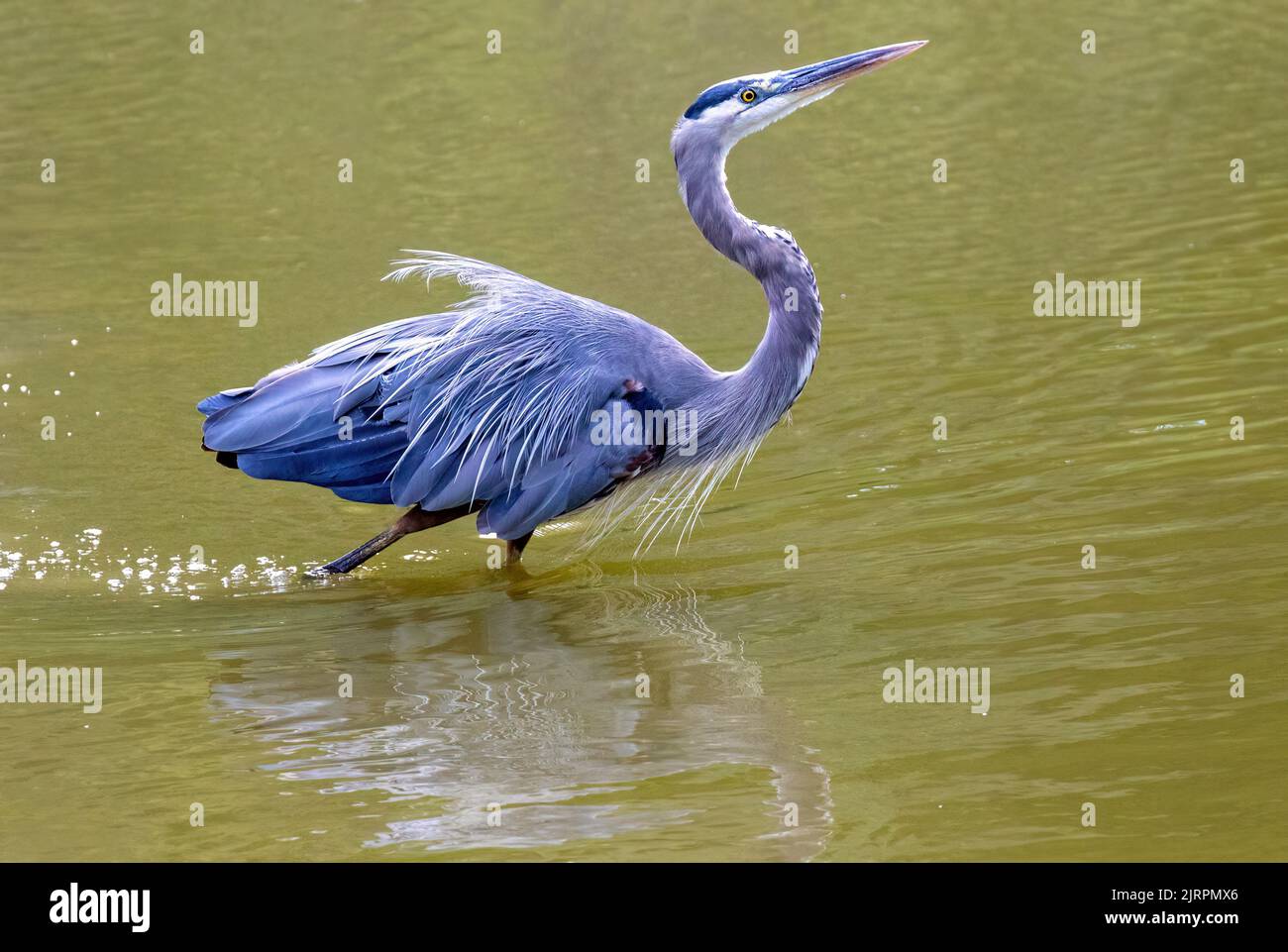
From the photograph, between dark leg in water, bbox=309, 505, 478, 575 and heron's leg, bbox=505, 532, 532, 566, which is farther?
heron's leg, bbox=505, 532, 532, 566

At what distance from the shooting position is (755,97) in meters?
7.79

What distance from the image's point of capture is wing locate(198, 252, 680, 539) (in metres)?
7.92

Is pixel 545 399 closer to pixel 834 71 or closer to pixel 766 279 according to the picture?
pixel 766 279

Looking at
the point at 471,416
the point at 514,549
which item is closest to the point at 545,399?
the point at 471,416

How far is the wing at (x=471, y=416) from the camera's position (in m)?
7.92

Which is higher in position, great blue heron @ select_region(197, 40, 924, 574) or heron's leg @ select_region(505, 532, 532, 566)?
great blue heron @ select_region(197, 40, 924, 574)

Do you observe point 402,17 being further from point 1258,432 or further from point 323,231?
point 1258,432

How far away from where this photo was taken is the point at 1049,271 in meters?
11.5

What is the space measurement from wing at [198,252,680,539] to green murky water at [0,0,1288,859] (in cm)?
55

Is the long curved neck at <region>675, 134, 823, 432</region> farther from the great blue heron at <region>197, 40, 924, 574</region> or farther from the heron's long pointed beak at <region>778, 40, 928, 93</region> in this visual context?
the heron's long pointed beak at <region>778, 40, 928, 93</region>

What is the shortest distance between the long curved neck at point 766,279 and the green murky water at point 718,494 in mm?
782

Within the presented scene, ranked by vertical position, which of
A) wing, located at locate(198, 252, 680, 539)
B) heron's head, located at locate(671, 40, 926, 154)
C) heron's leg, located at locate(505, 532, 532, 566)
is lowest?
heron's leg, located at locate(505, 532, 532, 566)

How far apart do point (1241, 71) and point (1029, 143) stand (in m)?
2.64

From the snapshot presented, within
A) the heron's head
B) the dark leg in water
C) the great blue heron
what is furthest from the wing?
the heron's head
